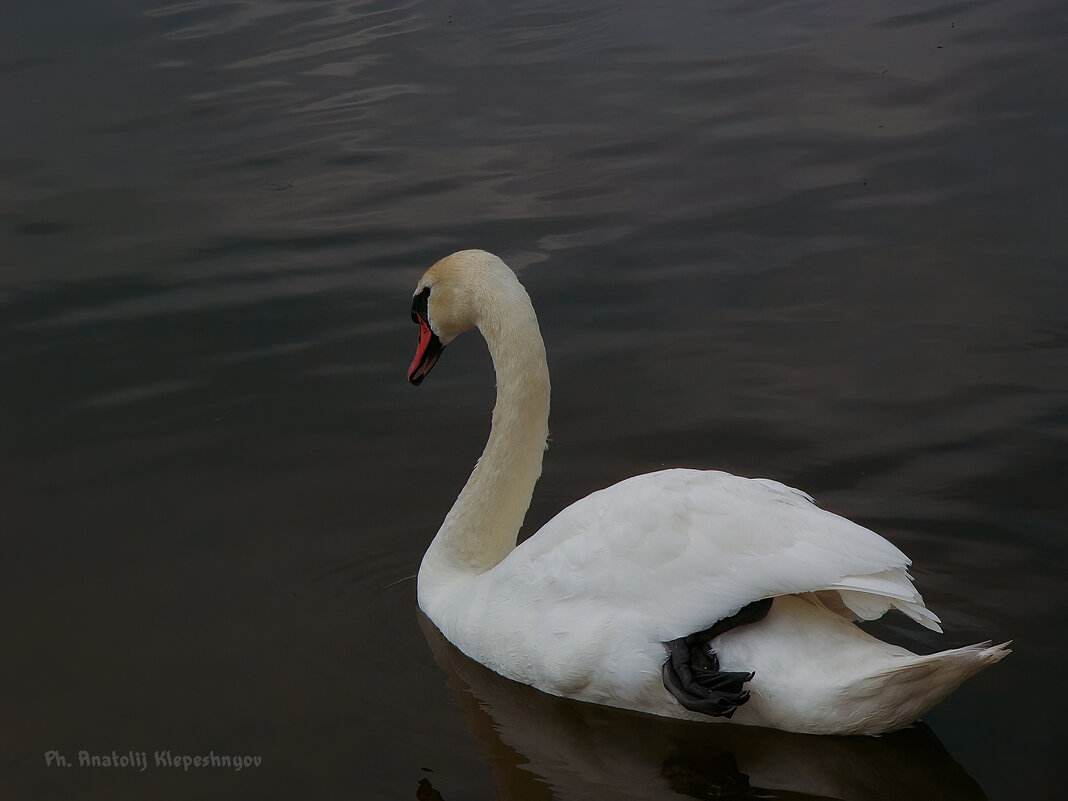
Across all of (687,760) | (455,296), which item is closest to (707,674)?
(687,760)

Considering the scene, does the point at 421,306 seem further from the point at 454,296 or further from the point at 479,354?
the point at 479,354

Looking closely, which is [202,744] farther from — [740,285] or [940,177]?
[940,177]

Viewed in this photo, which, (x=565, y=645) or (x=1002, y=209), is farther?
(x=1002, y=209)

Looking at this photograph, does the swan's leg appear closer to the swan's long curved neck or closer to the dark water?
the dark water

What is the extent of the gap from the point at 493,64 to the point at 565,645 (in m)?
7.63

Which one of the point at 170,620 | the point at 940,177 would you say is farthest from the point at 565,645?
the point at 940,177

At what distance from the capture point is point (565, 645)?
3.83 meters

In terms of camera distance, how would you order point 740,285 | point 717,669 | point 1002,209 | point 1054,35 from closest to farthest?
point 717,669 < point 740,285 < point 1002,209 < point 1054,35

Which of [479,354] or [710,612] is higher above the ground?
[710,612]

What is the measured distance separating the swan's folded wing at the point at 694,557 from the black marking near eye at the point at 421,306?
1.19m

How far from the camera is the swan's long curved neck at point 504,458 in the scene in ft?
14.5

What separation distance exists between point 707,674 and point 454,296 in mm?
1755

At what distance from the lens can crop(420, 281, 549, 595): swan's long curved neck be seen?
4.43 m

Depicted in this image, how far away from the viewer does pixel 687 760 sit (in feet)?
11.9
